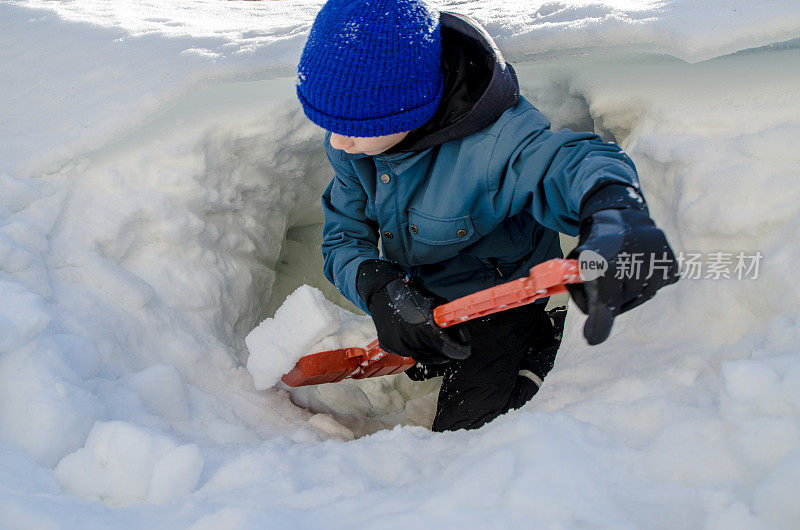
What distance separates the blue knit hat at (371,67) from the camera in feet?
2.96

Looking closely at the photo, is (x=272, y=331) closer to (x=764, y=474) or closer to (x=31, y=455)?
(x=31, y=455)

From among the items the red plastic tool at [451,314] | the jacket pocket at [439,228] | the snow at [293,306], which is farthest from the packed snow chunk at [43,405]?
the jacket pocket at [439,228]

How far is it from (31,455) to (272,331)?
0.48 m

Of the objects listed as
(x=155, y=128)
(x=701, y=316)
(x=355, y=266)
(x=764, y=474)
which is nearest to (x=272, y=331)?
(x=355, y=266)

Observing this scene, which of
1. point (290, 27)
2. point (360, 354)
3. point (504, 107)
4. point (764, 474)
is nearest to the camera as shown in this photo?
point (764, 474)

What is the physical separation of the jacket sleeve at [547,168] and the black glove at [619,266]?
0.34 feet

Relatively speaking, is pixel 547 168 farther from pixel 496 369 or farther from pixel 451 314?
pixel 496 369

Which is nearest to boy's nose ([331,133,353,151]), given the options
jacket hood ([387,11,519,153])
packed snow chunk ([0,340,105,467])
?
jacket hood ([387,11,519,153])

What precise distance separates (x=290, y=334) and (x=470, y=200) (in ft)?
1.38

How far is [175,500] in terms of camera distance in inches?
29.9

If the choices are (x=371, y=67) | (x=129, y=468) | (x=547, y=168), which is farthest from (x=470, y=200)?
(x=129, y=468)

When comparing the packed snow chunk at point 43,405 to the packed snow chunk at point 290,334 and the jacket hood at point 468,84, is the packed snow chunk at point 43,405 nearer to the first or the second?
the packed snow chunk at point 290,334

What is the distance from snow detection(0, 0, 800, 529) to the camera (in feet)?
2.23

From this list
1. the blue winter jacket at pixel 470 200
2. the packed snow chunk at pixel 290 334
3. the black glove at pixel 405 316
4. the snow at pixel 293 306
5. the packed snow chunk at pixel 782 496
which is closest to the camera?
the packed snow chunk at pixel 782 496
